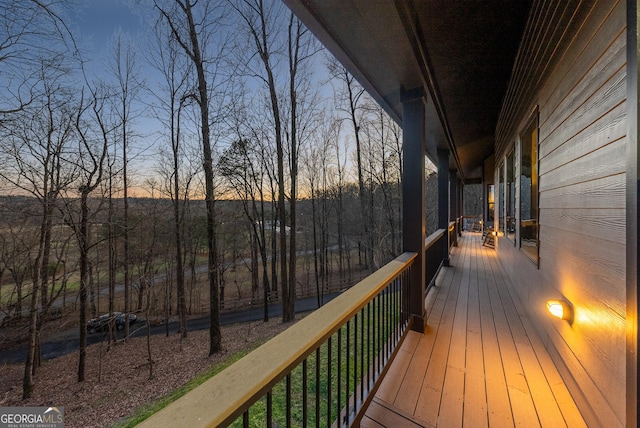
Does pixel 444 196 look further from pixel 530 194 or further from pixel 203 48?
pixel 203 48

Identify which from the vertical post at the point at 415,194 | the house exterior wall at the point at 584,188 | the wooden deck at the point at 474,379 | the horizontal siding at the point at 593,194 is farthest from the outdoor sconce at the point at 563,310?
the vertical post at the point at 415,194

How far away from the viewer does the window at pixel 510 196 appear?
12.8 ft

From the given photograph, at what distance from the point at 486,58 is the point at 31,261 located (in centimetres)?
924

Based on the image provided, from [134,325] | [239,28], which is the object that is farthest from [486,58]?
[134,325]

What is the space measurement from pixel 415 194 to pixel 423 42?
143 centimetres

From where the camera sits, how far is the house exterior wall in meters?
1.18

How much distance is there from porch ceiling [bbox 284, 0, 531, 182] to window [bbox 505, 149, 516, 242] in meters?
1.40

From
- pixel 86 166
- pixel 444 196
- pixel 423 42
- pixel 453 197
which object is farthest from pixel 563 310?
pixel 86 166

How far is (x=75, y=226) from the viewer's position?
5695mm

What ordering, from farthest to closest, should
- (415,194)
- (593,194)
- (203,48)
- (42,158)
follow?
(203,48)
(42,158)
(415,194)
(593,194)

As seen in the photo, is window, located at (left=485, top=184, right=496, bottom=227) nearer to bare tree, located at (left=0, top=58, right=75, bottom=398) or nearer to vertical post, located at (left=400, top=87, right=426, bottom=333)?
vertical post, located at (left=400, top=87, right=426, bottom=333)

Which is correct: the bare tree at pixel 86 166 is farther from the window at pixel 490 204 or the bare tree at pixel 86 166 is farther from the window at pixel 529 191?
the window at pixel 490 204

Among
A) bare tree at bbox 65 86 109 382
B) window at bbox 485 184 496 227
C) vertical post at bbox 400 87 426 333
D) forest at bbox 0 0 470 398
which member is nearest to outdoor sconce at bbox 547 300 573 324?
vertical post at bbox 400 87 426 333

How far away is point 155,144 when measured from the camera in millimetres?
8062
